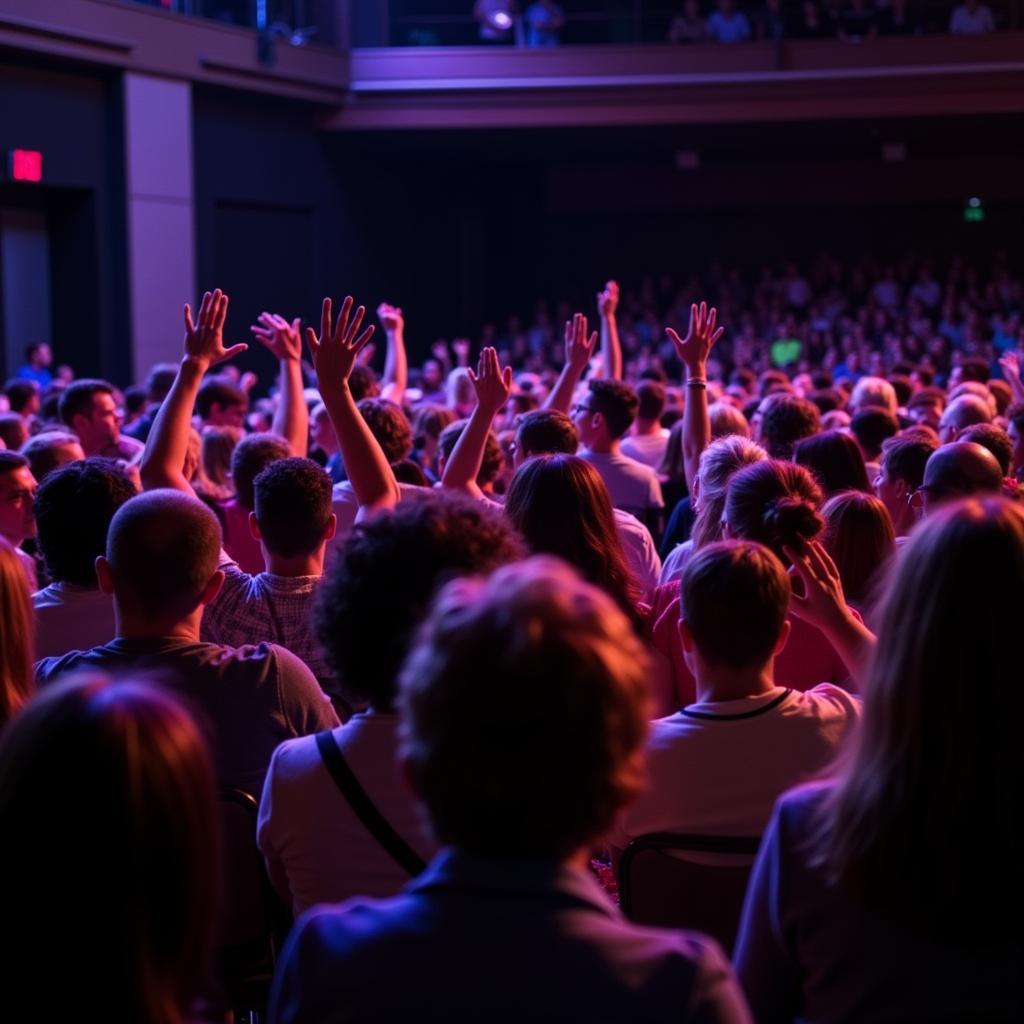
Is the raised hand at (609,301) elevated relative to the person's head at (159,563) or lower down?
elevated

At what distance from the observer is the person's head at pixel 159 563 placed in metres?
2.63

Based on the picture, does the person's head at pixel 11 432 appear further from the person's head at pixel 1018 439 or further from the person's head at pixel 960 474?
the person's head at pixel 1018 439

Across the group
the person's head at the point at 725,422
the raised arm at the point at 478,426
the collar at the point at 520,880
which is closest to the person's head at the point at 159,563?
the raised arm at the point at 478,426

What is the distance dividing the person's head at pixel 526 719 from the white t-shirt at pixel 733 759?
0.97 metres

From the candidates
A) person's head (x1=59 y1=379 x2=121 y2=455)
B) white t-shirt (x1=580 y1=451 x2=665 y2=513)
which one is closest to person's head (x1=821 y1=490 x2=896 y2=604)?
white t-shirt (x1=580 y1=451 x2=665 y2=513)

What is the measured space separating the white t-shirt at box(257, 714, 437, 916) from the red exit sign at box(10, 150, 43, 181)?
12368mm

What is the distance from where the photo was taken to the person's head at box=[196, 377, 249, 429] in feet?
22.8

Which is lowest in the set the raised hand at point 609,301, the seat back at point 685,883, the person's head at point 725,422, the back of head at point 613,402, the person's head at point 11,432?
the seat back at point 685,883

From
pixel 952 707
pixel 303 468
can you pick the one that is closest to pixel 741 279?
pixel 303 468

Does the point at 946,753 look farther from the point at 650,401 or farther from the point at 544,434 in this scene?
the point at 650,401

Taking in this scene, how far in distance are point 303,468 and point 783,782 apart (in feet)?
5.21

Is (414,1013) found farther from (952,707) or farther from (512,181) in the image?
(512,181)

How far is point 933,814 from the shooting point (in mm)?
1491

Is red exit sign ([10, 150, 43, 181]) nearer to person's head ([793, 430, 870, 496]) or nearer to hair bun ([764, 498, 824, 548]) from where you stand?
person's head ([793, 430, 870, 496])
